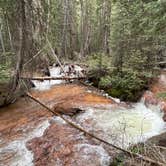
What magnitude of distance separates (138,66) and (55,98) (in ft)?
13.4

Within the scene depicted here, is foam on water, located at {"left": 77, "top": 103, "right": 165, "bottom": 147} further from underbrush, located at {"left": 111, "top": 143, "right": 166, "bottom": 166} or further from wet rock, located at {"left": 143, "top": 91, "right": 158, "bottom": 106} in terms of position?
underbrush, located at {"left": 111, "top": 143, "right": 166, "bottom": 166}

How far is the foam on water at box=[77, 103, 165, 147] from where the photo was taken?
7.41 m

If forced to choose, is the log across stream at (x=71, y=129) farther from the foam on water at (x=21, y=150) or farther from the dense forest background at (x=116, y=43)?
the dense forest background at (x=116, y=43)

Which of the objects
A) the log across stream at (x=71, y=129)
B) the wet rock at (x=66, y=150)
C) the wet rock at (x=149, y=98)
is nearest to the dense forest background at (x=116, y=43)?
the wet rock at (x=149, y=98)

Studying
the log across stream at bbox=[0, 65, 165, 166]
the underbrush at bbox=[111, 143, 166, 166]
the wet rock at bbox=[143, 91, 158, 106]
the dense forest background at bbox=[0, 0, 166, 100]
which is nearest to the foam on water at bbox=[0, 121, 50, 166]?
the log across stream at bbox=[0, 65, 165, 166]

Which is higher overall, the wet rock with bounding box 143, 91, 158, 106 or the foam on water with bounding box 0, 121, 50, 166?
the wet rock with bounding box 143, 91, 158, 106

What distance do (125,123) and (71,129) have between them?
5.71ft

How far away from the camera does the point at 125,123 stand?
7.45m

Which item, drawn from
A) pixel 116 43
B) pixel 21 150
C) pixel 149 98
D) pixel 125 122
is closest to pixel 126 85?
pixel 149 98

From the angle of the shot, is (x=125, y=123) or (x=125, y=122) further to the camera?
(x=125, y=122)

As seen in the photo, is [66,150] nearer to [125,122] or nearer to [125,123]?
[125,123]

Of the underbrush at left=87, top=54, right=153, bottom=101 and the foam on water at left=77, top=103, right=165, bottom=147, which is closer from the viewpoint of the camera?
the foam on water at left=77, top=103, right=165, bottom=147

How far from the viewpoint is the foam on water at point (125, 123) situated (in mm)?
7406

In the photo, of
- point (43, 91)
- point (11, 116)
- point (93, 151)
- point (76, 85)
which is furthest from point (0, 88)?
point (93, 151)
